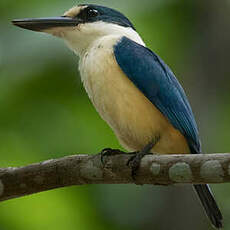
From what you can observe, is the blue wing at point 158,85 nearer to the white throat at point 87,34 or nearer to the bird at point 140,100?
the bird at point 140,100

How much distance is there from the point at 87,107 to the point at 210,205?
2.01 meters

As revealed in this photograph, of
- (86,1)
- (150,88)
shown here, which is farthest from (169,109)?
(86,1)

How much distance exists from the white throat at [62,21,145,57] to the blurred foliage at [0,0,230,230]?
22.0 inches

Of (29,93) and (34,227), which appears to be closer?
(34,227)

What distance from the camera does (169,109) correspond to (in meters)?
4.80

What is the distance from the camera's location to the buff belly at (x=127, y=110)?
15.5 ft

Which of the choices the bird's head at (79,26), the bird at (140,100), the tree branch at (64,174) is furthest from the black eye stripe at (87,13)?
the tree branch at (64,174)

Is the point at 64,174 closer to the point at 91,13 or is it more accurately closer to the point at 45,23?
the point at 45,23

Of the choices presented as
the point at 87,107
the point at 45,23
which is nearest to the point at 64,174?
the point at 45,23

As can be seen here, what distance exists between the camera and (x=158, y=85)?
491 cm

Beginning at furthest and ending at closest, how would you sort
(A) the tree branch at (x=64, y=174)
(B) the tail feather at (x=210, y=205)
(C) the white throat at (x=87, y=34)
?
1. (C) the white throat at (x=87, y=34)
2. (B) the tail feather at (x=210, y=205)
3. (A) the tree branch at (x=64, y=174)

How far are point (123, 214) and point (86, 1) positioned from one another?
2083 mm

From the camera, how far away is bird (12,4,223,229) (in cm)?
473

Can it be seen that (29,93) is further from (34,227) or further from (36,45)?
(34,227)
